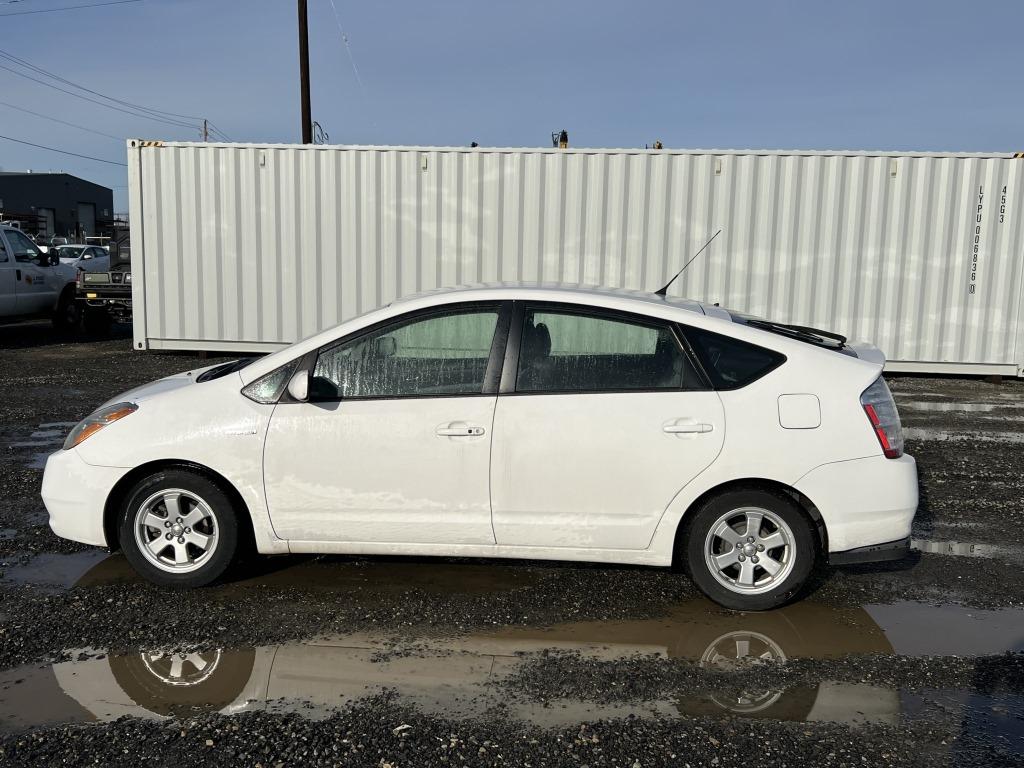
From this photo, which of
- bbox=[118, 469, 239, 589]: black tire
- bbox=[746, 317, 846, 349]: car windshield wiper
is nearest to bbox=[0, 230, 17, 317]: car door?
bbox=[118, 469, 239, 589]: black tire

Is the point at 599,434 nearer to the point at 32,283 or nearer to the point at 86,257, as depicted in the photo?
the point at 32,283

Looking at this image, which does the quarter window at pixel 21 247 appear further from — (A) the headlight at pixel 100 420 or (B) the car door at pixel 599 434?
(B) the car door at pixel 599 434

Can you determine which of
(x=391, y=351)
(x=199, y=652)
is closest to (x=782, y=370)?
(x=391, y=351)

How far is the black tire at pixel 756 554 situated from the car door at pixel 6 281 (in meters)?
14.5

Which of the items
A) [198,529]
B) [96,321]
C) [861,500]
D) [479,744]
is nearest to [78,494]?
[198,529]

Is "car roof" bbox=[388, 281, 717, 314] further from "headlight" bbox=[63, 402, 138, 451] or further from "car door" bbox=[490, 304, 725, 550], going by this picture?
"headlight" bbox=[63, 402, 138, 451]

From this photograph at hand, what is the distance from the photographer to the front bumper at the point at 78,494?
420 cm

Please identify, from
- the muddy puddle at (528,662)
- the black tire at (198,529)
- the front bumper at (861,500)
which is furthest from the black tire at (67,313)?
the front bumper at (861,500)

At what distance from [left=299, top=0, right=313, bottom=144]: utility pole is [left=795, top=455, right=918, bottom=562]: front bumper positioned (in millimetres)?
18589

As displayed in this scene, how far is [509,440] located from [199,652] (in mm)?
1620

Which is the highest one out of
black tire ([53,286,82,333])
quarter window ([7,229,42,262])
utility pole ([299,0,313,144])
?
utility pole ([299,0,313,144])

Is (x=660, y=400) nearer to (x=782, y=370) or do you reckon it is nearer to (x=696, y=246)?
(x=782, y=370)

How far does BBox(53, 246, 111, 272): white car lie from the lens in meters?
17.1

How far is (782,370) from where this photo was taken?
403cm
